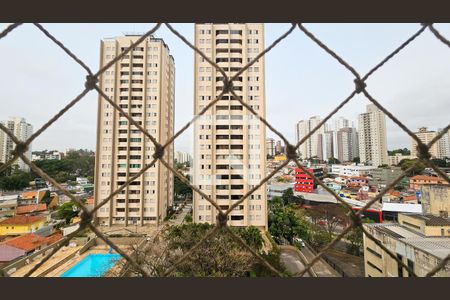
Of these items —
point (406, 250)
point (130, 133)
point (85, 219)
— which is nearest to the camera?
point (85, 219)

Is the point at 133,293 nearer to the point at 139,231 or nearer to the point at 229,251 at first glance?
the point at 229,251

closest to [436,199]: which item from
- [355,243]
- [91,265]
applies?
[355,243]

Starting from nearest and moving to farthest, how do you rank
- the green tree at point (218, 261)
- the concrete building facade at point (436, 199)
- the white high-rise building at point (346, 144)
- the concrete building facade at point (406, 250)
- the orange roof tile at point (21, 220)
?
the concrete building facade at point (406, 250) → the green tree at point (218, 261) → the concrete building facade at point (436, 199) → the orange roof tile at point (21, 220) → the white high-rise building at point (346, 144)

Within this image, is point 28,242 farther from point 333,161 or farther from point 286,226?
point 333,161

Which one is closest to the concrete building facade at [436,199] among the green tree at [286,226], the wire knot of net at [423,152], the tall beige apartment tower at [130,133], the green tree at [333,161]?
the green tree at [286,226]

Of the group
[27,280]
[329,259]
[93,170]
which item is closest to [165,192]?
[93,170]

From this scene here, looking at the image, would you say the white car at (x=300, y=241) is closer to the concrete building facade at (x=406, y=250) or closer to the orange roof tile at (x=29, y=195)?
the concrete building facade at (x=406, y=250)
